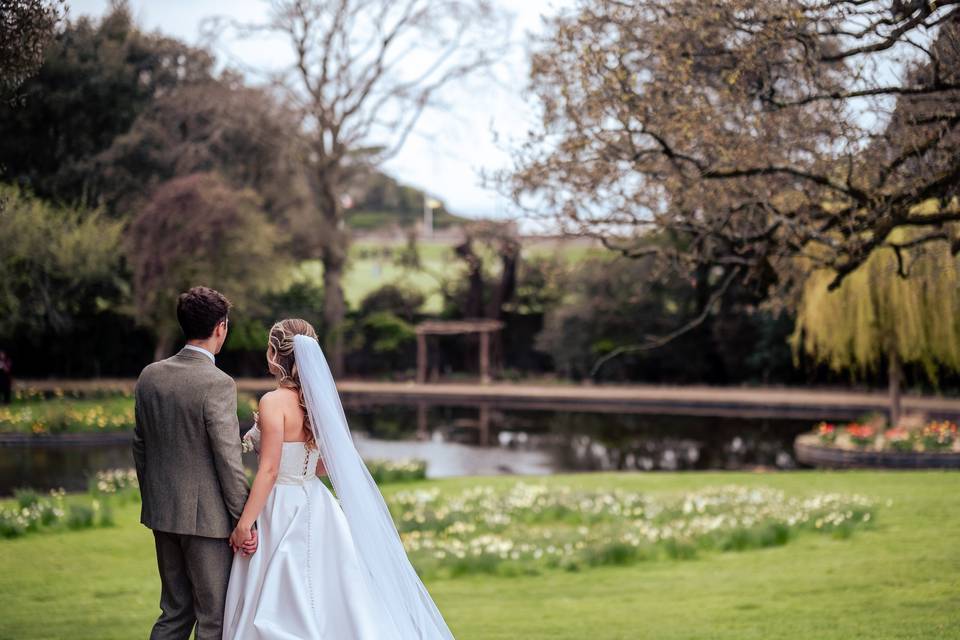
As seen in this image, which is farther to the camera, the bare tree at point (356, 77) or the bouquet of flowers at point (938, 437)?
the bare tree at point (356, 77)

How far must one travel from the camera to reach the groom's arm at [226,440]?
180 inches

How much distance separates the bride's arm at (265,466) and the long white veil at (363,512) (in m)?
0.17

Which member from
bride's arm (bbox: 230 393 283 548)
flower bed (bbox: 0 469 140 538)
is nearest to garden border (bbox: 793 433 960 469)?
flower bed (bbox: 0 469 140 538)

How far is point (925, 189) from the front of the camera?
7070 millimetres

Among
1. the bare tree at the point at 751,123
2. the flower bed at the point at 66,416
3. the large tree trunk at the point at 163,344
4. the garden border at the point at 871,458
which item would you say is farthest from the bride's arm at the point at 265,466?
the large tree trunk at the point at 163,344

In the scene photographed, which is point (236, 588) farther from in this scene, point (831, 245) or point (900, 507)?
point (900, 507)

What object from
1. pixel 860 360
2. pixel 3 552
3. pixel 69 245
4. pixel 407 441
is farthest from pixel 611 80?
pixel 69 245

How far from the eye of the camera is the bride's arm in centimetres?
468

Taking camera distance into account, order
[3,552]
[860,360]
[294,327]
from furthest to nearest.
→ 1. [860,360]
2. [3,552]
3. [294,327]

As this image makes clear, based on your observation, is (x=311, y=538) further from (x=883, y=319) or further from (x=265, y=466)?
(x=883, y=319)

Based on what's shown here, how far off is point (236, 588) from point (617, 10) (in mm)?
5139

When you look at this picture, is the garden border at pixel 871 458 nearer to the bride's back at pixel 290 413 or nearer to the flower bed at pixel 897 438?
the flower bed at pixel 897 438

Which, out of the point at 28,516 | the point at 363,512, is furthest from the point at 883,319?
the point at 363,512

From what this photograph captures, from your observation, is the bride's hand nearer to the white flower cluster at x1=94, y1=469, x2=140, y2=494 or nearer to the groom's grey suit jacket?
the groom's grey suit jacket
